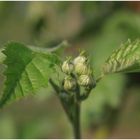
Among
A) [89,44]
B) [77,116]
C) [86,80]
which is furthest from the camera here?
[89,44]

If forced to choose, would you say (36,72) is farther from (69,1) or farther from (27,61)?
(69,1)

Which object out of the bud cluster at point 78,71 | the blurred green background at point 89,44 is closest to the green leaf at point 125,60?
the bud cluster at point 78,71

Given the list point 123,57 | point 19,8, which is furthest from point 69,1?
point 123,57

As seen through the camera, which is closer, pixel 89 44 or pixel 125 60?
pixel 125 60

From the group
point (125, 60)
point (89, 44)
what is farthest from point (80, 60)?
point (89, 44)

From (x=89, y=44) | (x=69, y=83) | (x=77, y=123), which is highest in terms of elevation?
(x=89, y=44)

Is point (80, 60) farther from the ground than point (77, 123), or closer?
farther from the ground

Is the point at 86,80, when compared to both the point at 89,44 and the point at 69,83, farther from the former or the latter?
the point at 89,44

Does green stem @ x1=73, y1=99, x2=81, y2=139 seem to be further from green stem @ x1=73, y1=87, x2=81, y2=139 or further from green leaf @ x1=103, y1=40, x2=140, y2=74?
green leaf @ x1=103, y1=40, x2=140, y2=74
